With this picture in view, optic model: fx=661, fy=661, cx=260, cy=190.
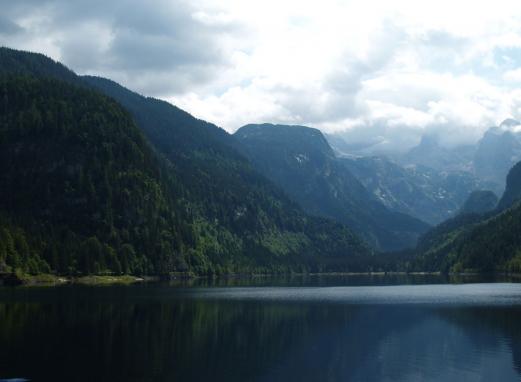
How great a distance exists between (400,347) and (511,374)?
21.3m

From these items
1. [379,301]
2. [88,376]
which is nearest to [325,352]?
[88,376]

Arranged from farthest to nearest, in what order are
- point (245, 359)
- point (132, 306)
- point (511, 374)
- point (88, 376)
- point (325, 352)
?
point (132, 306) → point (325, 352) → point (245, 359) → point (511, 374) → point (88, 376)

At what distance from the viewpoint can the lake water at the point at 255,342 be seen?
235 ft

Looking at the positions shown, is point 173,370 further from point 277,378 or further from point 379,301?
point 379,301

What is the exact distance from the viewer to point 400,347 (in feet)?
299

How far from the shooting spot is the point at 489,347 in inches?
3504

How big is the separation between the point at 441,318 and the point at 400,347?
121 feet

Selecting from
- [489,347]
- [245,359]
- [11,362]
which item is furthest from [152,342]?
[489,347]

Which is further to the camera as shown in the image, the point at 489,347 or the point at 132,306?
the point at 132,306

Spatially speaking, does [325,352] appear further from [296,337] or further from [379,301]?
[379,301]

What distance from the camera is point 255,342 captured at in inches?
3691

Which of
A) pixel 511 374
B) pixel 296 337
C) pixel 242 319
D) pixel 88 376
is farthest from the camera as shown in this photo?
pixel 242 319

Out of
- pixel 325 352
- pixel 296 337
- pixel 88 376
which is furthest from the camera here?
pixel 296 337

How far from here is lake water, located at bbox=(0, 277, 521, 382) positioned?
7150 cm
